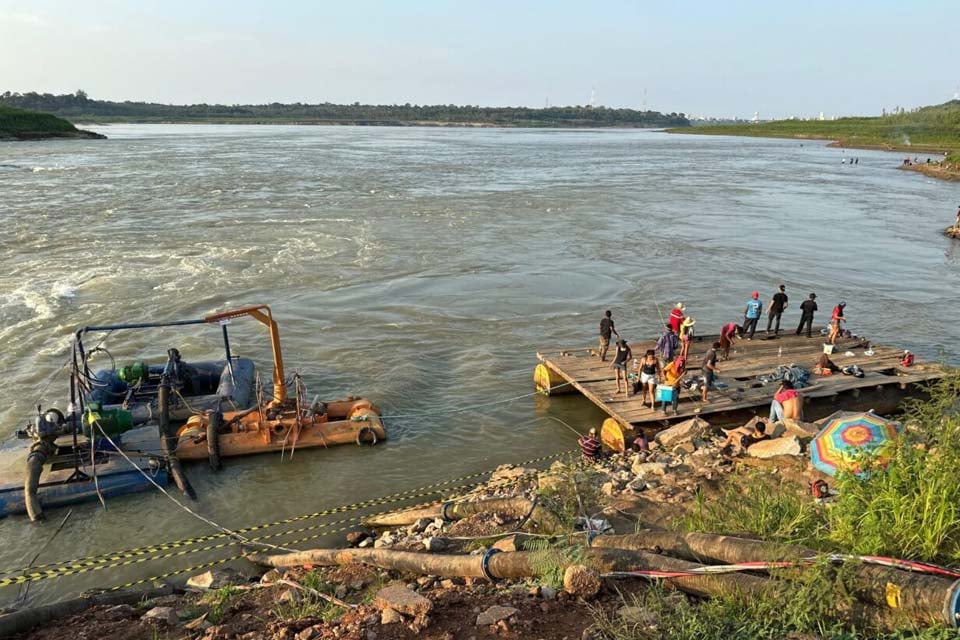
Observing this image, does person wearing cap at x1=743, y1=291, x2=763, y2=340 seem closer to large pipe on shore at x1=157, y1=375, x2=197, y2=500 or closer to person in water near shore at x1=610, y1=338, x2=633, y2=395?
person in water near shore at x1=610, y1=338, x2=633, y2=395

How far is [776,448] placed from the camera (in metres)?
11.4

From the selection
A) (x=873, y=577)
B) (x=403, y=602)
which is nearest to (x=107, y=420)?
(x=403, y=602)

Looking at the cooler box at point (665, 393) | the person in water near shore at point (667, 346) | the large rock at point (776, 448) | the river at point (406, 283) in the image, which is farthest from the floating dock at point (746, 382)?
the large rock at point (776, 448)

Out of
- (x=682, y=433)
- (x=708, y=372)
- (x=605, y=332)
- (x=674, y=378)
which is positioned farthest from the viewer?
(x=605, y=332)

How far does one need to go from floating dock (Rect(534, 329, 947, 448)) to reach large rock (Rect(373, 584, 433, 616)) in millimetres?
8367

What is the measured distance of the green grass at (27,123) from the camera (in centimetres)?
Answer: 10256

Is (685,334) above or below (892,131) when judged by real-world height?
below

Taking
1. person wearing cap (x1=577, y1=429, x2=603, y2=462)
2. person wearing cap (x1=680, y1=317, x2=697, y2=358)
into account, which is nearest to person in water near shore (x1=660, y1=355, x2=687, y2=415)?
person wearing cap (x1=680, y1=317, x2=697, y2=358)

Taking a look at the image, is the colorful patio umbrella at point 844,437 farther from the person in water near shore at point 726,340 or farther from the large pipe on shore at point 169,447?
the large pipe on shore at point 169,447

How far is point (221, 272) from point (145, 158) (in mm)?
57376

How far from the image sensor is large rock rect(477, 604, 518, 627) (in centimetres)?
575

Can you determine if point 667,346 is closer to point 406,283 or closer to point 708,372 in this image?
point 708,372

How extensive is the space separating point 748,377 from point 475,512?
9.19 m

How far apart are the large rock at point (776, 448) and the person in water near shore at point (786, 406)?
1746mm
